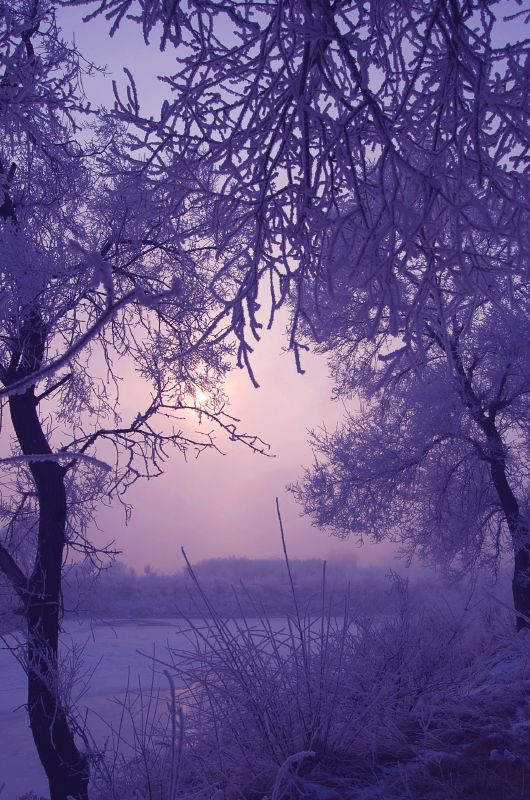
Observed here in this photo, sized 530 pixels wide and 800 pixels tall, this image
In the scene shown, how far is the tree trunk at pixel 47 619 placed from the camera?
4816mm

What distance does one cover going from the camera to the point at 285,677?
342 centimetres

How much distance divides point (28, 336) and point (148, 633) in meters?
9.41

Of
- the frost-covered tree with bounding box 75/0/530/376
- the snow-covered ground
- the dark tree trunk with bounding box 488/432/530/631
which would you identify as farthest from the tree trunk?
the dark tree trunk with bounding box 488/432/530/631

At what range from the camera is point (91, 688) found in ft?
23.7

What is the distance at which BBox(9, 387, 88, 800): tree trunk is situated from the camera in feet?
15.8

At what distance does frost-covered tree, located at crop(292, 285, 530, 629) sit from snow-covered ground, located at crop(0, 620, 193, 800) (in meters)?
3.39

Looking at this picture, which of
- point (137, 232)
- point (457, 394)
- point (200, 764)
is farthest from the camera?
point (457, 394)

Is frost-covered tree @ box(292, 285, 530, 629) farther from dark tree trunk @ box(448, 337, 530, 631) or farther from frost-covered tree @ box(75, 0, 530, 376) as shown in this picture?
frost-covered tree @ box(75, 0, 530, 376)

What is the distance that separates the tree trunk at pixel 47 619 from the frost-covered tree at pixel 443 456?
4613mm

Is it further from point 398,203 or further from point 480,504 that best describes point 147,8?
point 480,504

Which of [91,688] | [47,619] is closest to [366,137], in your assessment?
[47,619]

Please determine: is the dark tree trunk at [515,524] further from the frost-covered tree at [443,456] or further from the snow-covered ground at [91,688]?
the snow-covered ground at [91,688]

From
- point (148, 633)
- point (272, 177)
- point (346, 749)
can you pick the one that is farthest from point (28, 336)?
point (148, 633)

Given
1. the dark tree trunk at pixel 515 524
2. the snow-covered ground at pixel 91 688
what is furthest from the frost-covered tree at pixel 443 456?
the snow-covered ground at pixel 91 688
